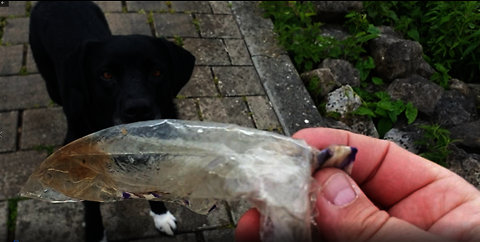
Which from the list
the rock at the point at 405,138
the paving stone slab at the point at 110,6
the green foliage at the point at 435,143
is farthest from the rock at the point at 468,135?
the paving stone slab at the point at 110,6

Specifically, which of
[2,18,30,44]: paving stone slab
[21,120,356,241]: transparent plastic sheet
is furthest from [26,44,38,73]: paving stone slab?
[21,120,356,241]: transparent plastic sheet

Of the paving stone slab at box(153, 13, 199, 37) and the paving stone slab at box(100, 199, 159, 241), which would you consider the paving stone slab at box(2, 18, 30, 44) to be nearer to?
the paving stone slab at box(153, 13, 199, 37)

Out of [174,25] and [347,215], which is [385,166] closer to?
[347,215]

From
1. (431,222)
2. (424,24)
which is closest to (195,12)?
(424,24)

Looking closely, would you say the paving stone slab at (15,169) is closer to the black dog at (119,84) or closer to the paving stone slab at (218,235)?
the black dog at (119,84)

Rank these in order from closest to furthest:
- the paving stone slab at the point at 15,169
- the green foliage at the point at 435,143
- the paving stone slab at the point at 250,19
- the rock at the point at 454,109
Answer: the paving stone slab at the point at 15,169 → the green foliage at the point at 435,143 → the rock at the point at 454,109 → the paving stone slab at the point at 250,19

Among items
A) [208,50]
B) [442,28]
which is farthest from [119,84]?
[442,28]

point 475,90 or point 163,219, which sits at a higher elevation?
point 475,90
